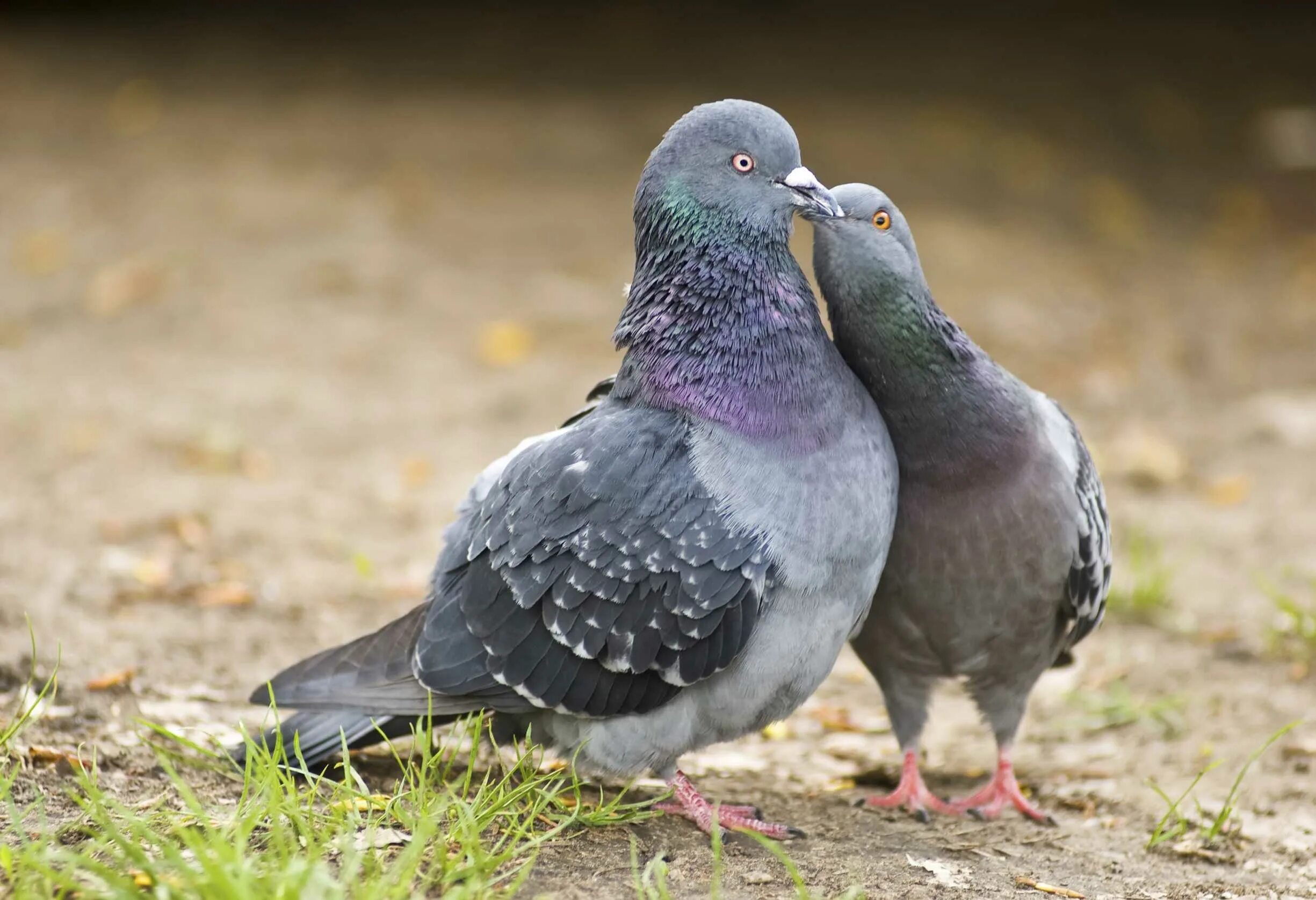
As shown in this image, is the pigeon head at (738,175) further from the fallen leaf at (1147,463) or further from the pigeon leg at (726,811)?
the fallen leaf at (1147,463)

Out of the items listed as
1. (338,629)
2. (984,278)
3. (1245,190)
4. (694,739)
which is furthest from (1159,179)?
(694,739)

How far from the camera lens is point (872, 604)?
12.7 feet

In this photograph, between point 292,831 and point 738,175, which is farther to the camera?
point 738,175

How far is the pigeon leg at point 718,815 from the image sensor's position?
3496 millimetres

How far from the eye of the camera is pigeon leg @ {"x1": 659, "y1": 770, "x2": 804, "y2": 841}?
11.5ft

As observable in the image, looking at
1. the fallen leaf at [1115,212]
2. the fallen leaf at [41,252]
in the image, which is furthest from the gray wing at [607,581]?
the fallen leaf at [1115,212]

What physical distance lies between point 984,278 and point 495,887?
6877 mm

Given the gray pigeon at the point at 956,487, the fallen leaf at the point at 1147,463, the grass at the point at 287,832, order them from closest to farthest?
the grass at the point at 287,832
the gray pigeon at the point at 956,487
the fallen leaf at the point at 1147,463

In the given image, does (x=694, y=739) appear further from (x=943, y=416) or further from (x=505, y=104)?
(x=505, y=104)

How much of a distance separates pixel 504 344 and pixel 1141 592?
169 inches

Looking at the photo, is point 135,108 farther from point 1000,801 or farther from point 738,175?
point 1000,801

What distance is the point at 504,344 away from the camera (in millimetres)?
8445

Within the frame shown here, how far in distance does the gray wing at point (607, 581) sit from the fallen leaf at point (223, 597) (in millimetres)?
2049

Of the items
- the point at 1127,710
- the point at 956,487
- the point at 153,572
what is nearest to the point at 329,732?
the point at 956,487
